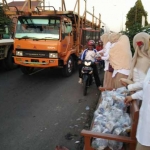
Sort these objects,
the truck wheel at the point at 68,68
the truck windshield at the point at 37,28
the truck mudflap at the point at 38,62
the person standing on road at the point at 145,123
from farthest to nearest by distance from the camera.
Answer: the truck wheel at the point at 68,68 → the truck windshield at the point at 37,28 → the truck mudflap at the point at 38,62 → the person standing on road at the point at 145,123

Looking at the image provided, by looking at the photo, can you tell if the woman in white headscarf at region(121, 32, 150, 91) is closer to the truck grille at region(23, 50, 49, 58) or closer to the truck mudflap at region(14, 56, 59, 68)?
the truck mudflap at region(14, 56, 59, 68)

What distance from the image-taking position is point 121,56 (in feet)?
15.0

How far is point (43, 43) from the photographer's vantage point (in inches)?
298

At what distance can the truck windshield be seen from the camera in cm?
777

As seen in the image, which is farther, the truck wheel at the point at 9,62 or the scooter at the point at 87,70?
the truck wheel at the point at 9,62

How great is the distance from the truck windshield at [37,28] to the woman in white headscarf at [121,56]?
353 centimetres

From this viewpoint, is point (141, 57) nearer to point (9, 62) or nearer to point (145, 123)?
point (145, 123)

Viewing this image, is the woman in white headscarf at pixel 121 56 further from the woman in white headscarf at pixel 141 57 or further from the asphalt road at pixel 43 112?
the woman in white headscarf at pixel 141 57

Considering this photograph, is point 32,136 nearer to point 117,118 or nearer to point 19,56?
point 117,118

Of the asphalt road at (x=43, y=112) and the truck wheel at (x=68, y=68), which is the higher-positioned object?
the truck wheel at (x=68, y=68)

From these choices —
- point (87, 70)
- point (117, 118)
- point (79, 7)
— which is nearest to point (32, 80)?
point (87, 70)

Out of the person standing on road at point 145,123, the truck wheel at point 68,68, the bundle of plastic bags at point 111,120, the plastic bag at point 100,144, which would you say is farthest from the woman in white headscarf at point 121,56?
the truck wheel at point 68,68

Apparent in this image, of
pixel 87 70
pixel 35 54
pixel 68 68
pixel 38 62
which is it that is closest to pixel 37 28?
pixel 35 54

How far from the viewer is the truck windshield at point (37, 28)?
7.77 meters
